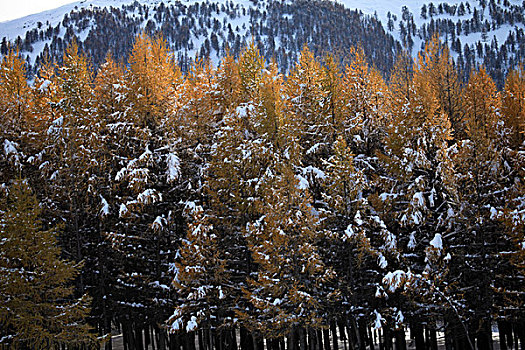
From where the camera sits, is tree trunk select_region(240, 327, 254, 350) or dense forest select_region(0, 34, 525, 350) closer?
dense forest select_region(0, 34, 525, 350)

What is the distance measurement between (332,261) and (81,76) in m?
15.4

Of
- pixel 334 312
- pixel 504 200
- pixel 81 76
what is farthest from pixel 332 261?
pixel 81 76

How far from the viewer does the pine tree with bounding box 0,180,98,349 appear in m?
17.0

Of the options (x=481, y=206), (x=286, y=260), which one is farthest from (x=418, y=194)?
(x=286, y=260)

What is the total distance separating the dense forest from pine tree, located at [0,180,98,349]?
75 mm

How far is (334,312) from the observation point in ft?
63.0

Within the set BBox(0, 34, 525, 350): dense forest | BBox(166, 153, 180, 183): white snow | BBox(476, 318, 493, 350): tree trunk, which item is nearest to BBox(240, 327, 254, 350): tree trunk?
BBox(0, 34, 525, 350): dense forest

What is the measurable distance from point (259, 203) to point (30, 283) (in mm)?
8998

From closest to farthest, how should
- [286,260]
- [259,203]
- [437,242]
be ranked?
[437,242] < [286,260] < [259,203]

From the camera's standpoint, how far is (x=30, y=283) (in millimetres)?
17297

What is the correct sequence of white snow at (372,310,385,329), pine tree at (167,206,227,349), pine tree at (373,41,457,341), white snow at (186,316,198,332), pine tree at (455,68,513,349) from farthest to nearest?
1. pine tree at (455,68,513,349)
2. pine tree at (167,206,227,349)
3. pine tree at (373,41,457,341)
4. white snow at (186,316,198,332)
5. white snow at (372,310,385,329)

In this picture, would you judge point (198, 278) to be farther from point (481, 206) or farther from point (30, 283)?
point (481, 206)

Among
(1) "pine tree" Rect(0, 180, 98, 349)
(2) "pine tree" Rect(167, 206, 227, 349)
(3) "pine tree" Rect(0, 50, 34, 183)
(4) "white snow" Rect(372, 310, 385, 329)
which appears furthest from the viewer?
(3) "pine tree" Rect(0, 50, 34, 183)

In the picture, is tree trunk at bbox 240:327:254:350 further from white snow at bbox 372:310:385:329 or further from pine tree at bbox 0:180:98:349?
pine tree at bbox 0:180:98:349
